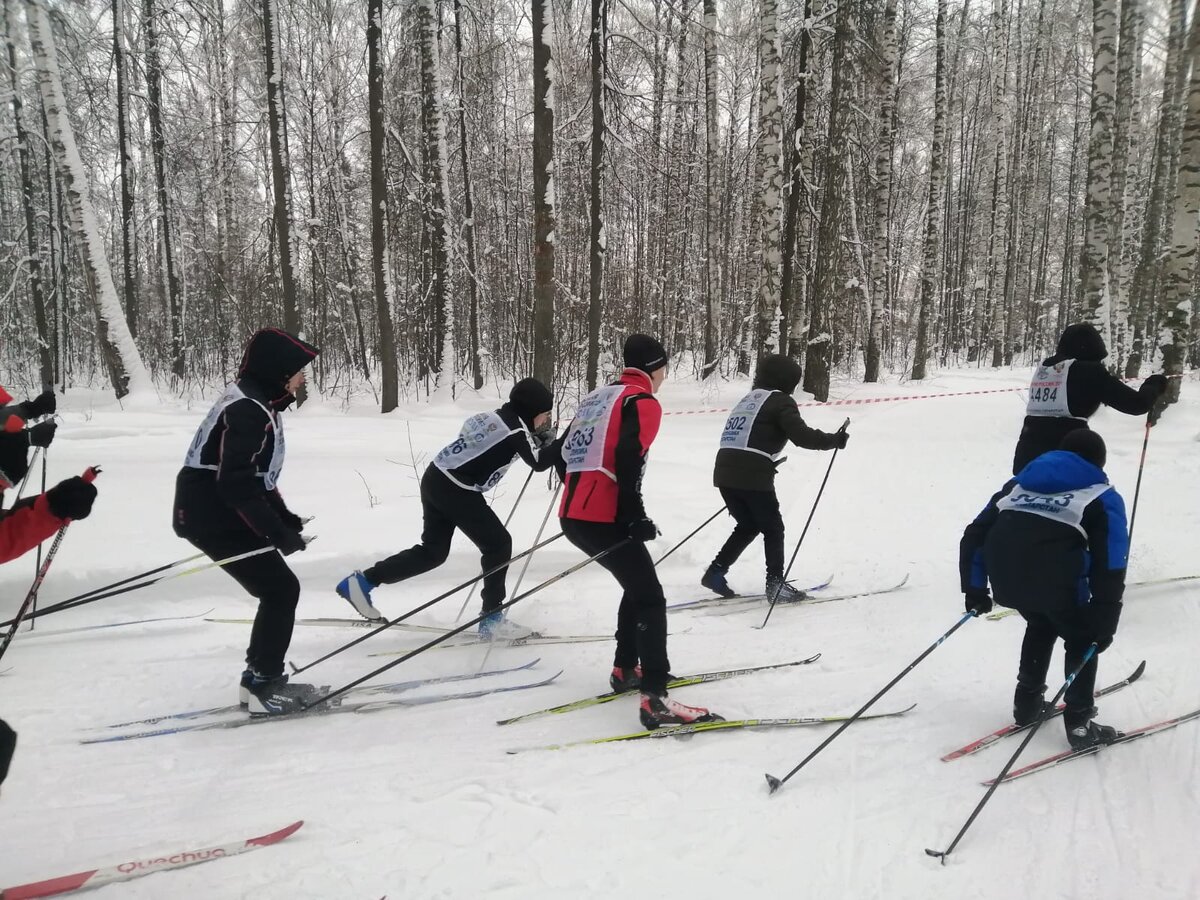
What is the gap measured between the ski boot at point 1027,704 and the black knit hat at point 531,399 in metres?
2.87

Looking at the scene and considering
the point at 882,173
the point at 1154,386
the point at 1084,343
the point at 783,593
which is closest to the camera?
the point at 1154,386

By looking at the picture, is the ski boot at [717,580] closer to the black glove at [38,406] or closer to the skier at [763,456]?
the skier at [763,456]

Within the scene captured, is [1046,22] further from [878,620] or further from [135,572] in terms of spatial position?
[135,572]

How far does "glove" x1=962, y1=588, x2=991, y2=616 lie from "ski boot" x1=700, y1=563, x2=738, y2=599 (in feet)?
7.44

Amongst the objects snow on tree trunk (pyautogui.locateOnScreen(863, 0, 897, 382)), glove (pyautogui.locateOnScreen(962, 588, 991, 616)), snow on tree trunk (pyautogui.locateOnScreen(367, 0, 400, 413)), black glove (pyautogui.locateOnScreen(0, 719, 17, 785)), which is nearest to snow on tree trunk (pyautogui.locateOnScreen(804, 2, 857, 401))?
snow on tree trunk (pyautogui.locateOnScreen(863, 0, 897, 382))

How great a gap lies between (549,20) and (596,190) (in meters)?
2.64

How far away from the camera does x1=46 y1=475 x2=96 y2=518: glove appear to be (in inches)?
87.7

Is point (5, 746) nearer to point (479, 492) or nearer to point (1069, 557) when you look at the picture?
point (479, 492)

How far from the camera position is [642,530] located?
3.47 metres

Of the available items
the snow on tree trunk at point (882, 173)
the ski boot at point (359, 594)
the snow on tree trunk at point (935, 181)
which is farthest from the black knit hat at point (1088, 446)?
the snow on tree trunk at point (935, 181)

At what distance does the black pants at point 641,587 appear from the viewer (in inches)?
139

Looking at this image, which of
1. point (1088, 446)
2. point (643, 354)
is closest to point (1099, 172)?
point (1088, 446)

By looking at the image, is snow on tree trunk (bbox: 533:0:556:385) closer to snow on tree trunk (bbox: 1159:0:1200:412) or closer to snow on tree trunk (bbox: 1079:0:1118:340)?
snow on tree trunk (bbox: 1079:0:1118:340)

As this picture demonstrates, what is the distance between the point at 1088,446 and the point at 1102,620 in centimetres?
72
